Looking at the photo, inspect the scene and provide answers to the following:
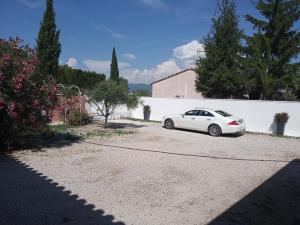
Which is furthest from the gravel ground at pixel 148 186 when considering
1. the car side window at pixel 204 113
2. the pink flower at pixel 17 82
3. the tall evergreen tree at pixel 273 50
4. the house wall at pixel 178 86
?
the house wall at pixel 178 86

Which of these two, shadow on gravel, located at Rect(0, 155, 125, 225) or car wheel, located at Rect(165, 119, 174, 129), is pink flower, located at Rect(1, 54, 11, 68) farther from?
car wheel, located at Rect(165, 119, 174, 129)

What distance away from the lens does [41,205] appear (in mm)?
5078

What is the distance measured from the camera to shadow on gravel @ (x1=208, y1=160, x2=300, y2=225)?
4.79 m

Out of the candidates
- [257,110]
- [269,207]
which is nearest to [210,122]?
[257,110]

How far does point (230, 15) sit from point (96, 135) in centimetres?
1691

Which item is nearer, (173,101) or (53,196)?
(53,196)

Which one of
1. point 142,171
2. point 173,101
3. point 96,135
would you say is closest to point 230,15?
point 173,101

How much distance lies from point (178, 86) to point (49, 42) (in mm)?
17439

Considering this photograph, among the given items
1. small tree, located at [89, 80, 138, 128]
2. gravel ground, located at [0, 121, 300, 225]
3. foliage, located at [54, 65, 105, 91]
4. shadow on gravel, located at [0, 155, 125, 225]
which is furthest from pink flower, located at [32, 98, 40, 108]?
foliage, located at [54, 65, 105, 91]

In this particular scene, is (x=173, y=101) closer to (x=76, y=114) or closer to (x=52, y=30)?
(x=76, y=114)

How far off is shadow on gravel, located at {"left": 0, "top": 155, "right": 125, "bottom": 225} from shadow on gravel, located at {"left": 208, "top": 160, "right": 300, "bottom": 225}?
6.68ft

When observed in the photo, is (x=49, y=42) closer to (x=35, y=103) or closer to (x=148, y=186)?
(x=35, y=103)

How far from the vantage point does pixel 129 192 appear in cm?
594

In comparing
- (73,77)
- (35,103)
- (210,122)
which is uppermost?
(73,77)
